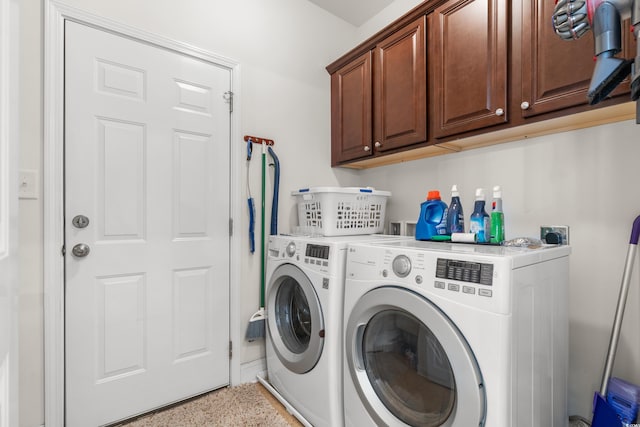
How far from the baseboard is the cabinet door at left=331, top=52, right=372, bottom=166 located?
154 cm

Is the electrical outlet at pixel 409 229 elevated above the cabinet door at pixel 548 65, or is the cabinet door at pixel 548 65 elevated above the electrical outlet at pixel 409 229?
the cabinet door at pixel 548 65

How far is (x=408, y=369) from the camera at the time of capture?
1.17 metres

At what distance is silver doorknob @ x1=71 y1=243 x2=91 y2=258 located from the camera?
148cm

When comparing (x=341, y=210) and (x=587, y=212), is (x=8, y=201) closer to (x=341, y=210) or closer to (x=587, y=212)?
(x=341, y=210)

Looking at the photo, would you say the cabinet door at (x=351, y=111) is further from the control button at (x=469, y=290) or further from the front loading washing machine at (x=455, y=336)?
the control button at (x=469, y=290)

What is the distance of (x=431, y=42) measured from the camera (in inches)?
64.6

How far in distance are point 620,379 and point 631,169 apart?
882mm

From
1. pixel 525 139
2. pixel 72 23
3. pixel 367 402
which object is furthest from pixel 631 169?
pixel 72 23

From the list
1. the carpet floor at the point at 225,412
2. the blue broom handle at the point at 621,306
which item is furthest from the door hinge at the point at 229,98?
the blue broom handle at the point at 621,306

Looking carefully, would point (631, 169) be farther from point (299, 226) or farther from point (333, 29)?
point (333, 29)

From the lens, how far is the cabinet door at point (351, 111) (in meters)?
2.07

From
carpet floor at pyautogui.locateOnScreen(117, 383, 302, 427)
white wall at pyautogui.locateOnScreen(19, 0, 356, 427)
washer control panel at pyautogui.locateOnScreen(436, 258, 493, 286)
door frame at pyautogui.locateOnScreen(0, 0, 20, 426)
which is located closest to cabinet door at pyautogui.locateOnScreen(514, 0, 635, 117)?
washer control panel at pyautogui.locateOnScreen(436, 258, 493, 286)

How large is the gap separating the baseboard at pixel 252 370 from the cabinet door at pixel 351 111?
1.54 metres

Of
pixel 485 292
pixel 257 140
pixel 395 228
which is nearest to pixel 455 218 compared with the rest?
pixel 395 228
